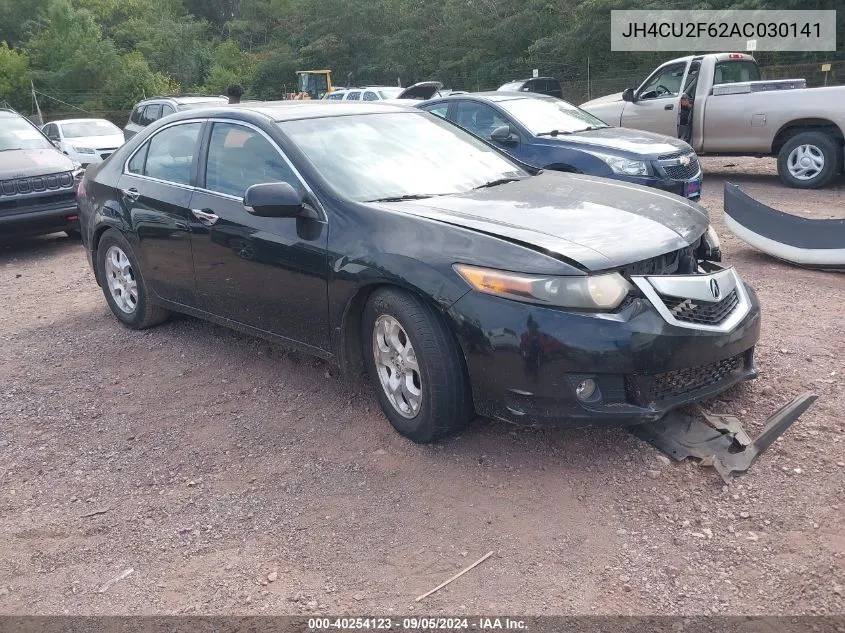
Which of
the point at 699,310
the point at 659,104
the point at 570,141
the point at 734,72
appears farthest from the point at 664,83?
the point at 699,310

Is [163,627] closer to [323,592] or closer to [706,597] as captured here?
[323,592]

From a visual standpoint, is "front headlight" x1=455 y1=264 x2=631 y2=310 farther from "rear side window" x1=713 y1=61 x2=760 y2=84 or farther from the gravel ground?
"rear side window" x1=713 y1=61 x2=760 y2=84

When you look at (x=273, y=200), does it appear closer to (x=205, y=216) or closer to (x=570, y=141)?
(x=205, y=216)

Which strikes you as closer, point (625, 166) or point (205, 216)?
point (205, 216)

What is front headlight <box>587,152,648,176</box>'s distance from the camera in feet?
27.4

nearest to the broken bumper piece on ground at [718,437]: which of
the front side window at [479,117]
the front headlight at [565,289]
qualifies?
Result: the front headlight at [565,289]

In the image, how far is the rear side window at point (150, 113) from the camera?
15.6 metres

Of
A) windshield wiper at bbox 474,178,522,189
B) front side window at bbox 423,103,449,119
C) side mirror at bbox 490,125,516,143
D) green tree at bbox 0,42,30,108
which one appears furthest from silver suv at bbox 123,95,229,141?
green tree at bbox 0,42,30,108

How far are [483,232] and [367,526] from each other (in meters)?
1.39

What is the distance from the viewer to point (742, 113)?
37.4 ft

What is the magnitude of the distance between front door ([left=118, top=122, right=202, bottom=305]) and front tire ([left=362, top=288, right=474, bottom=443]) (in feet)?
5.51

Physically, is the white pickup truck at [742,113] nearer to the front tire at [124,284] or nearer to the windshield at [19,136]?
the windshield at [19,136]

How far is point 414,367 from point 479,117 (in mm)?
6567

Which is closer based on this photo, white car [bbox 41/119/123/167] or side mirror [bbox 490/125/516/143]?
side mirror [bbox 490/125/516/143]
